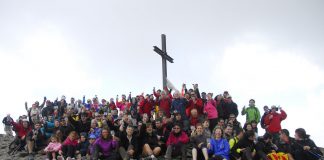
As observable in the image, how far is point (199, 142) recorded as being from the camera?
13.0 meters

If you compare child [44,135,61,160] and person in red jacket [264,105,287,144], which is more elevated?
person in red jacket [264,105,287,144]

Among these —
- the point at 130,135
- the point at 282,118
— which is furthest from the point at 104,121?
the point at 282,118

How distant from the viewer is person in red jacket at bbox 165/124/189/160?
1319cm

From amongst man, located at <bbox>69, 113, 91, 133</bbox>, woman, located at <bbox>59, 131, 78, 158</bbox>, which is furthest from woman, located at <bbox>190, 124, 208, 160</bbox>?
man, located at <bbox>69, 113, 91, 133</bbox>

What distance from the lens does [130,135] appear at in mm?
13703

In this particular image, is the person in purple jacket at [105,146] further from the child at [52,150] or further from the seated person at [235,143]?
the seated person at [235,143]

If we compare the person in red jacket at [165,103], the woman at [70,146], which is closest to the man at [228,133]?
the person in red jacket at [165,103]

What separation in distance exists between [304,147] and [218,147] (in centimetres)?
357

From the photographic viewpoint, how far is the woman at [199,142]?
12430 mm

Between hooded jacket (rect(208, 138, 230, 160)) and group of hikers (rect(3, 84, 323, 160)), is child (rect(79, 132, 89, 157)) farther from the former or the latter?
hooded jacket (rect(208, 138, 230, 160))

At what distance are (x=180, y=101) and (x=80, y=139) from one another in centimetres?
482

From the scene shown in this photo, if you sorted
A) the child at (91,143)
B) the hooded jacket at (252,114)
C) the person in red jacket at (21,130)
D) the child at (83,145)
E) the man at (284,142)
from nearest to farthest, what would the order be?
the man at (284,142)
the child at (91,143)
the child at (83,145)
the hooded jacket at (252,114)
the person in red jacket at (21,130)

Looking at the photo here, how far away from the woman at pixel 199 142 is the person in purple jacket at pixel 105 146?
9.56ft

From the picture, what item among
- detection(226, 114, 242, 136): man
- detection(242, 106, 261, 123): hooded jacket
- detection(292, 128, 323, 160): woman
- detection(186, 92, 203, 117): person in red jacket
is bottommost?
detection(292, 128, 323, 160): woman
